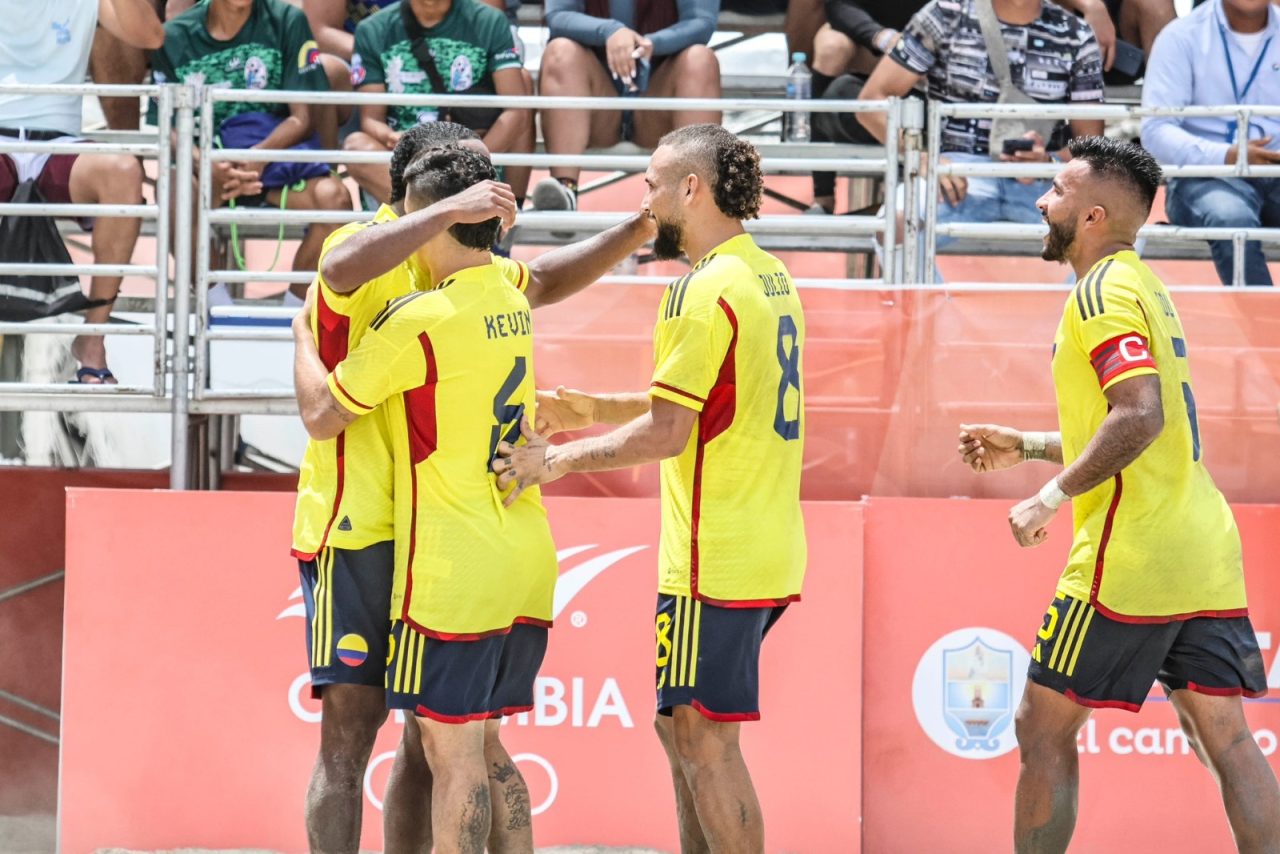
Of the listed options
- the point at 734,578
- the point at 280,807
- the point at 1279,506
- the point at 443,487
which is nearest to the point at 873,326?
the point at 1279,506

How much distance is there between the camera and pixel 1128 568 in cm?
423

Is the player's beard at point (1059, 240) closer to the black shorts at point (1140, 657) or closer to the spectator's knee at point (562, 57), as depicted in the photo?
the black shorts at point (1140, 657)

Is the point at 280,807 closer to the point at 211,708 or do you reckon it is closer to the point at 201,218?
the point at 211,708

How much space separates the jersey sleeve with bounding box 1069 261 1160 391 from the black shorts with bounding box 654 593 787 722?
116cm

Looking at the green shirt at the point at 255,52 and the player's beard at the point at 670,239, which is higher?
the green shirt at the point at 255,52

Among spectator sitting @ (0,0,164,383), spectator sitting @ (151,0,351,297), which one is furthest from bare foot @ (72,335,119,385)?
spectator sitting @ (151,0,351,297)

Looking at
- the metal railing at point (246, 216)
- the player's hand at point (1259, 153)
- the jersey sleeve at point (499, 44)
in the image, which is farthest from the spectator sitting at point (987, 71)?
the jersey sleeve at point (499, 44)

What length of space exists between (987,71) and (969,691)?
289 cm

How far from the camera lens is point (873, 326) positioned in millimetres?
5867

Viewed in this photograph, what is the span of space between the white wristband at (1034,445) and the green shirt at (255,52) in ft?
12.5

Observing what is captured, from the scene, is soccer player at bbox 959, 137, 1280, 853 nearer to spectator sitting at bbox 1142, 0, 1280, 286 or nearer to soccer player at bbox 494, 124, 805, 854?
soccer player at bbox 494, 124, 805, 854

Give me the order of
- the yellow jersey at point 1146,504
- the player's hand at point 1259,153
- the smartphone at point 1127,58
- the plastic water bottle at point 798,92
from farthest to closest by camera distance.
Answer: the smartphone at point 1127,58 → the plastic water bottle at point 798,92 → the player's hand at point 1259,153 → the yellow jersey at point 1146,504

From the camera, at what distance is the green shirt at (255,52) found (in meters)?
6.96

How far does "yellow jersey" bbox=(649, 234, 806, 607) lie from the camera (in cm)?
408
